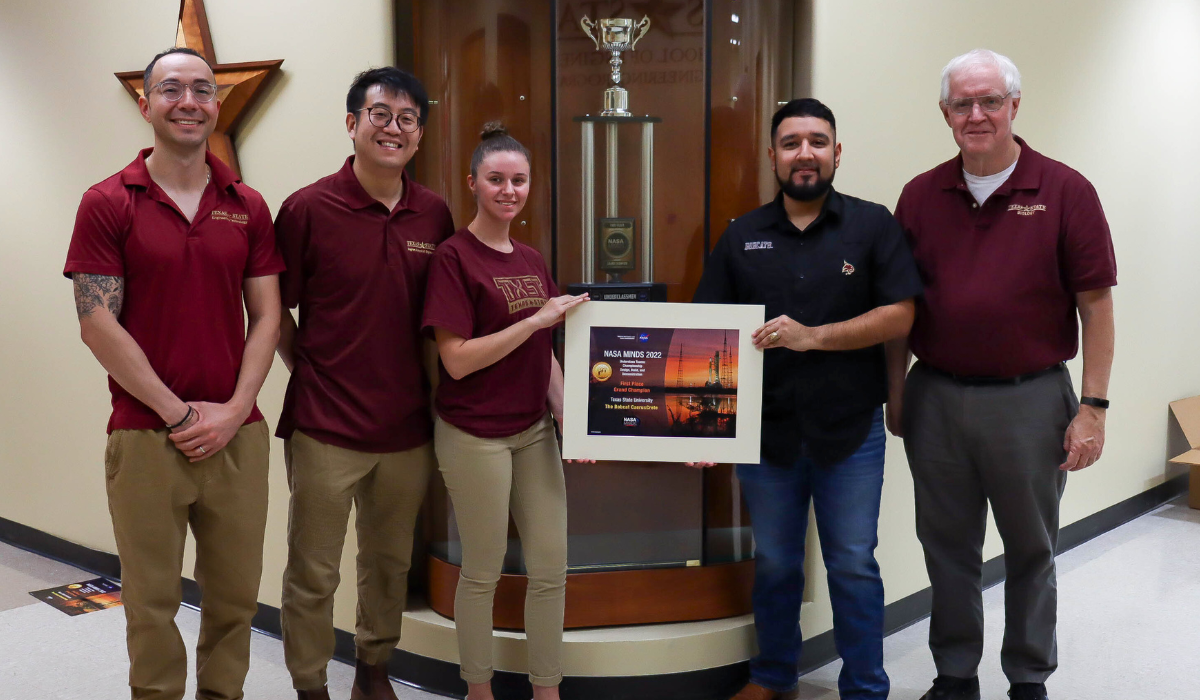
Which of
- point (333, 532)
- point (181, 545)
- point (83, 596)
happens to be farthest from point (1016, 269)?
point (83, 596)

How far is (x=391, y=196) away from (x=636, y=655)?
147 cm

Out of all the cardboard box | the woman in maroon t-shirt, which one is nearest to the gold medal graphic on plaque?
the woman in maroon t-shirt

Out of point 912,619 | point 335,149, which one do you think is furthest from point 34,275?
point 912,619

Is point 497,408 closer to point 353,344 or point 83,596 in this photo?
point 353,344

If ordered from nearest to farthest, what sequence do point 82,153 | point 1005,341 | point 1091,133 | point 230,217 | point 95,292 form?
point 95,292
point 230,217
point 1005,341
point 82,153
point 1091,133

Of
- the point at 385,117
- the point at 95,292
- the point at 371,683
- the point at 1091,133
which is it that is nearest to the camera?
the point at 95,292

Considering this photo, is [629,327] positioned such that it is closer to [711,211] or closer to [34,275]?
[711,211]

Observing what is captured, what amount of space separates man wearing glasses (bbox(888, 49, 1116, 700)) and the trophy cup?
738 mm

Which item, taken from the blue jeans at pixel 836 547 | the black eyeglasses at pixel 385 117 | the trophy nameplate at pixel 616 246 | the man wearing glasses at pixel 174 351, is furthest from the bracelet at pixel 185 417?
the blue jeans at pixel 836 547

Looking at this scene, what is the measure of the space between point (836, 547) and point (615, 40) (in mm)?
1563

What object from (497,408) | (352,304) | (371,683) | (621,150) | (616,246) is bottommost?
(371,683)

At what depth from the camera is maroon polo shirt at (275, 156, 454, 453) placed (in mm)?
2215

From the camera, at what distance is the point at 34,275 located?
12.4 ft

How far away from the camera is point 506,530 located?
7.55 ft
